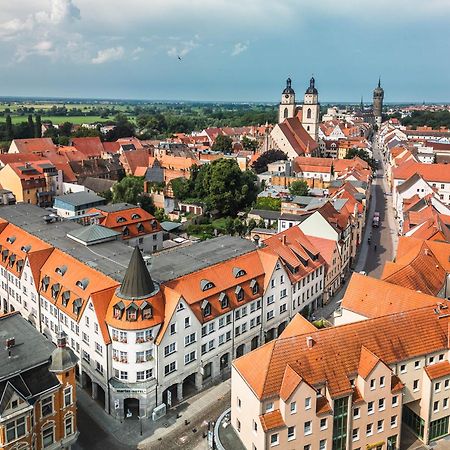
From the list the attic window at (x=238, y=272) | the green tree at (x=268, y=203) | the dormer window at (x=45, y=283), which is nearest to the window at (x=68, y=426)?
the dormer window at (x=45, y=283)

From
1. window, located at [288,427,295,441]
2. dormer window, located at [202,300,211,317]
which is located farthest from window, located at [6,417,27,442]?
dormer window, located at [202,300,211,317]

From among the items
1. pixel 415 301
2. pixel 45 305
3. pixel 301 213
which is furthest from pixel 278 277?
pixel 301 213

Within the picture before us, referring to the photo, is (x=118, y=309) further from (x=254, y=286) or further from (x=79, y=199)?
(x=79, y=199)

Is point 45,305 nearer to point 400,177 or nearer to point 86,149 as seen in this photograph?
point 400,177

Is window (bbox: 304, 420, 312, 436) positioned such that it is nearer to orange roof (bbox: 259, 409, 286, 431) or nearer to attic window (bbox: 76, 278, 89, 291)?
orange roof (bbox: 259, 409, 286, 431)

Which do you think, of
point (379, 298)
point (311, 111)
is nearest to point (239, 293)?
point (379, 298)
